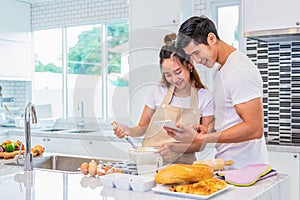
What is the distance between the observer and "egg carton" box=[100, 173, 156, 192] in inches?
56.1

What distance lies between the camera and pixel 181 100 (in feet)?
6.59

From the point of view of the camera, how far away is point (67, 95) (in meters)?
5.32

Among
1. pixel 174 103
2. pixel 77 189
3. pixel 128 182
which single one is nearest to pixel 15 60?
pixel 174 103

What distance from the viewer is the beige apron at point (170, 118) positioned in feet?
6.31

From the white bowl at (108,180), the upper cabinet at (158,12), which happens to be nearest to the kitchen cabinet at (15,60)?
the upper cabinet at (158,12)

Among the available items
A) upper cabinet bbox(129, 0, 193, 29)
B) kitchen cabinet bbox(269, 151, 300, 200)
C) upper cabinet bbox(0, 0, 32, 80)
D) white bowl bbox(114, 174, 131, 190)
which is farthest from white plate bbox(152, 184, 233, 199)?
upper cabinet bbox(0, 0, 32, 80)

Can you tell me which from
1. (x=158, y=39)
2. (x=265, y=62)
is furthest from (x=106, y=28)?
(x=158, y=39)

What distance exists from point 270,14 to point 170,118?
1524 millimetres

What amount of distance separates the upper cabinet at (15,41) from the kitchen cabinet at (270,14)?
3329 mm

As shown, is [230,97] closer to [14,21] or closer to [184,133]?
[184,133]

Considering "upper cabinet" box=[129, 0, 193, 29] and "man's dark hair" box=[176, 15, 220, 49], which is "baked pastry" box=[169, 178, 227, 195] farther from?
"upper cabinet" box=[129, 0, 193, 29]

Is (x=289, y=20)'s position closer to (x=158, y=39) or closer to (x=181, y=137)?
(x=158, y=39)

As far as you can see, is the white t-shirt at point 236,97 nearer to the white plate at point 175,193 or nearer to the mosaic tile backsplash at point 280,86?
the white plate at point 175,193

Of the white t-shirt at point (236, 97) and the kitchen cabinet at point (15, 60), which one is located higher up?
the kitchen cabinet at point (15, 60)
